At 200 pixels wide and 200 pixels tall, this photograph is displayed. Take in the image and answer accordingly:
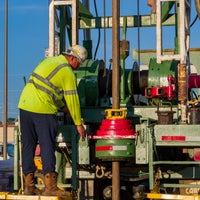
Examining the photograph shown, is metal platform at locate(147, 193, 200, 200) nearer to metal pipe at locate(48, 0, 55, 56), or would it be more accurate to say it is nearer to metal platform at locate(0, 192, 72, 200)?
metal platform at locate(0, 192, 72, 200)

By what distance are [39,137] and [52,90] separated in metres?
0.50

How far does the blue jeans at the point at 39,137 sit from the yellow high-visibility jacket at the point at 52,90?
76 mm

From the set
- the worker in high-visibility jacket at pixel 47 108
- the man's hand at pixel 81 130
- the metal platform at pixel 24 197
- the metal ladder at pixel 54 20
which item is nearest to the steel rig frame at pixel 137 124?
the metal ladder at pixel 54 20

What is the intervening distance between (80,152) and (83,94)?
100 centimetres

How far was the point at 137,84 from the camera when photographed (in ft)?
26.5

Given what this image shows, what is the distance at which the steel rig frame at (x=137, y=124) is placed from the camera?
702 centimetres

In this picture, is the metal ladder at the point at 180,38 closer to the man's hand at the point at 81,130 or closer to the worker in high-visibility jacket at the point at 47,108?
Result: the worker in high-visibility jacket at the point at 47,108

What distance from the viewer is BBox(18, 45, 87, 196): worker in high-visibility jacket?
6832 mm

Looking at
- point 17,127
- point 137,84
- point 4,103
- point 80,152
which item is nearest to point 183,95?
point 137,84

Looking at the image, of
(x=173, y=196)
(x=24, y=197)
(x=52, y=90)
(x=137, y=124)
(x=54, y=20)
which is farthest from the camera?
(x=54, y=20)

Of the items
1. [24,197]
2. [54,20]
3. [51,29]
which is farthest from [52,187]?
[54,20]

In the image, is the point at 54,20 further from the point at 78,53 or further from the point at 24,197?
the point at 24,197

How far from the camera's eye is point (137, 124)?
298 inches

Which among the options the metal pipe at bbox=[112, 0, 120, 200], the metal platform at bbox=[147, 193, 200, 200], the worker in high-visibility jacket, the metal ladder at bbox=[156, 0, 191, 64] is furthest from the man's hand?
the metal ladder at bbox=[156, 0, 191, 64]
